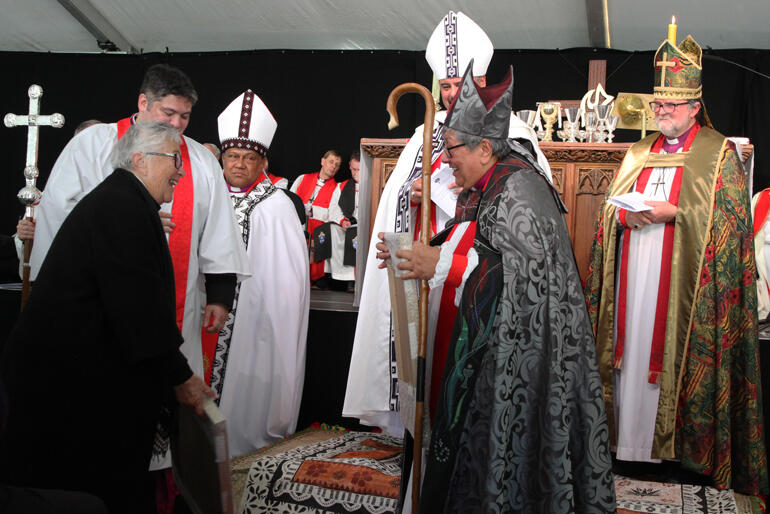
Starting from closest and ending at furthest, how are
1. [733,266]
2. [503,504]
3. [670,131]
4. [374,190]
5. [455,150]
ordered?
[503,504] < [455,150] < [733,266] < [670,131] < [374,190]

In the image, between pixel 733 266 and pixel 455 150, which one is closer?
pixel 455 150

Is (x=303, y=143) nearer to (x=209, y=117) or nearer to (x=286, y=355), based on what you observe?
(x=209, y=117)

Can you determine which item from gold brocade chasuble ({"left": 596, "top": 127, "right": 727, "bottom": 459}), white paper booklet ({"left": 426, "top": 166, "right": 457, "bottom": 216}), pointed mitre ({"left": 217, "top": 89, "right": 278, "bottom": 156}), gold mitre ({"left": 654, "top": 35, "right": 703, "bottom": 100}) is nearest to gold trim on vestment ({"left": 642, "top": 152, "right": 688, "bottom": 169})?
gold brocade chasuble ({"left": 596, "top": 127, "right": 727, "bottom": 459})

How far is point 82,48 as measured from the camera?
10133 millimetres

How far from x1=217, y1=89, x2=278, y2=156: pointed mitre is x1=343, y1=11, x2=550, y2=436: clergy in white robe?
3.17ft

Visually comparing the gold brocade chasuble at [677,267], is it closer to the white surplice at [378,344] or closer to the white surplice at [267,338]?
the white surplice at [378,344]

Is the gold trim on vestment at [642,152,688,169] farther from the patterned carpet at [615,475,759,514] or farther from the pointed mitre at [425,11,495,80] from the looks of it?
the patterned carpet at [615,475,759,514]

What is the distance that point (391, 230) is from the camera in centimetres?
368

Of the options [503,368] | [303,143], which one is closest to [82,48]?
[303,143]

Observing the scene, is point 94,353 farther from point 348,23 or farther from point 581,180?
point 348,23

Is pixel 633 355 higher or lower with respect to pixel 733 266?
lower

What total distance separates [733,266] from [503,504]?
2.08m

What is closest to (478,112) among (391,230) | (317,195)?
(391,230)

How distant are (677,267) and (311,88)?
7.05 metres
